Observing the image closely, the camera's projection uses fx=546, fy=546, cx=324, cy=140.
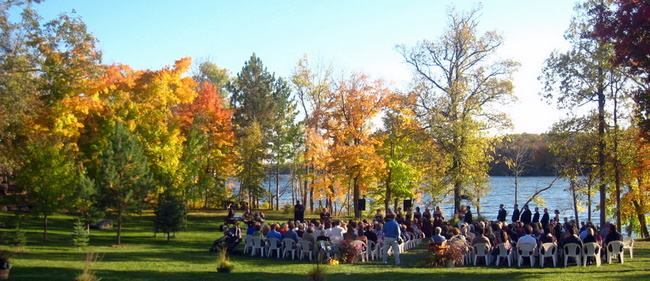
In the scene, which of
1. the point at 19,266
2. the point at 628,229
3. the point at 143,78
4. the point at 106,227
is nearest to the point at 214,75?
the point at 143,78

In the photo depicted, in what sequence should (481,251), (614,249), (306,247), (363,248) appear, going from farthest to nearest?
(306,247) < (363,248) < (481,251) < (614,249)

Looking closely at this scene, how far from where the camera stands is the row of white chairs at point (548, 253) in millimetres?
14609

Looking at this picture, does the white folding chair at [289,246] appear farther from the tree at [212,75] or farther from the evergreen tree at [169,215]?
the tree at [212,75]

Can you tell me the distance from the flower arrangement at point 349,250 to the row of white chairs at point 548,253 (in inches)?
128

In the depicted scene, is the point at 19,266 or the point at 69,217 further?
the point at 69,217

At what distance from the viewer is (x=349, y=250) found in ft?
52.3

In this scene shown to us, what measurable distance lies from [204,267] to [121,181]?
662 centimetres

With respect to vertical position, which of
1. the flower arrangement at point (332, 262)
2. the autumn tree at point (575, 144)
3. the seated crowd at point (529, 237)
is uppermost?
the autumn tree at point (575, 144)

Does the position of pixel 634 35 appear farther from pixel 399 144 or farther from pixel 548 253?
pixel 399 144

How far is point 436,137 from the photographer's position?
Answer: 1125 inches

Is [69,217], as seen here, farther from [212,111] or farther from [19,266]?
[19,266]

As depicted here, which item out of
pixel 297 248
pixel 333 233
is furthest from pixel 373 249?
pixel 297 248

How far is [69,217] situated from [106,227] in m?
5.96

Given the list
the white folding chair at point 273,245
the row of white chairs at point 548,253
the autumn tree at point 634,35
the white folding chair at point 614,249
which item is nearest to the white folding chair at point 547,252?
the row of white chairs at point 548,253
